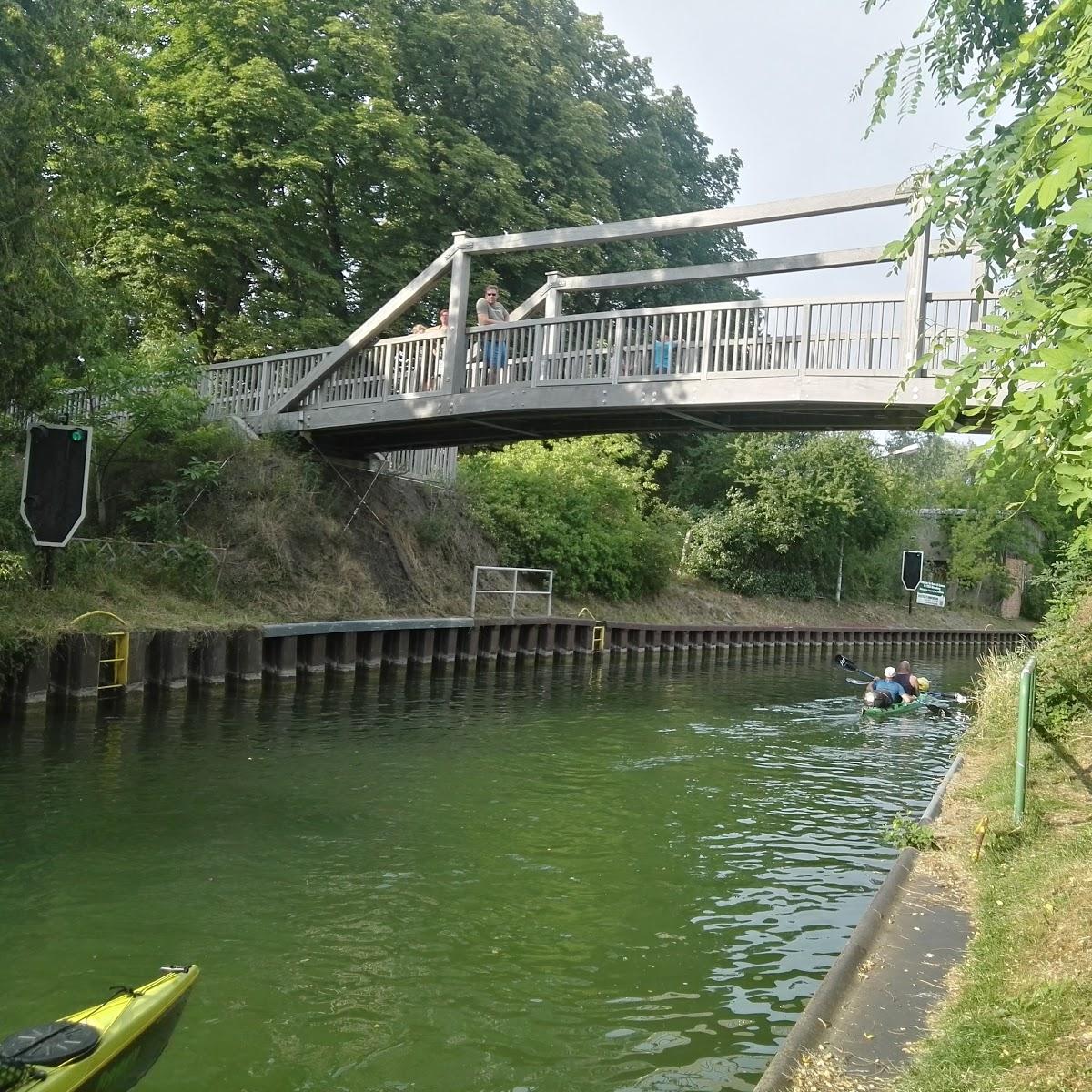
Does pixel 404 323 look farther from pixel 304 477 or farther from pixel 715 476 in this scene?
pixel 715 476

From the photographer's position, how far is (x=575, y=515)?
31.0 m

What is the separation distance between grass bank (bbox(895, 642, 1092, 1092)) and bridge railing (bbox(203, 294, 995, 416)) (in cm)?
563

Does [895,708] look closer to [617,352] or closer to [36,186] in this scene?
[617,352]

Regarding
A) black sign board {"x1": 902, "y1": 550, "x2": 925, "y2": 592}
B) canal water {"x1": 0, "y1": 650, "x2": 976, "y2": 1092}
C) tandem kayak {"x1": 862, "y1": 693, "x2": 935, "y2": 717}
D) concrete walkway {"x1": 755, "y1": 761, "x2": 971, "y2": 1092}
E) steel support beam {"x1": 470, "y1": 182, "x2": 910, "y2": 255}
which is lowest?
canal water {"x1": 0, "y1": 650, "x2": 976, "y2": 1092}

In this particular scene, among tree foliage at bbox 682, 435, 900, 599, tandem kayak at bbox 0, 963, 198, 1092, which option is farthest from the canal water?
tree foliage at bbox 682, 435, 900, 599

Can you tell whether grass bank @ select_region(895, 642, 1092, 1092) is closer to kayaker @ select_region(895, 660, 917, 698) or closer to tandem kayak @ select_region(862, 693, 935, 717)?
tandem kayak @ select_region(862, 693, 935, 717)

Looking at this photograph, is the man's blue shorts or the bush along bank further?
the man's blue shorts

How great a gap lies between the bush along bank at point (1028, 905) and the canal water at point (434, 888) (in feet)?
3.46

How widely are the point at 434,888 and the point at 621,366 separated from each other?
464 inches

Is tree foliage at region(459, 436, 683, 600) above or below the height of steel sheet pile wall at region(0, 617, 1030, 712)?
above

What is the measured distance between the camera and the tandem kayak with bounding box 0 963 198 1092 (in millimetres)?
4473

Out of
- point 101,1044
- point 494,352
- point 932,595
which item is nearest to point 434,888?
point 101,1044

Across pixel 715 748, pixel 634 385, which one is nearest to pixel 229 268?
pixel 634 385

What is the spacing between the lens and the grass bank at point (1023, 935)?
14.2 feet
